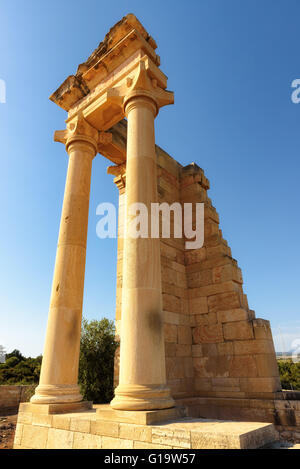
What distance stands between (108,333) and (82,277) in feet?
12.1

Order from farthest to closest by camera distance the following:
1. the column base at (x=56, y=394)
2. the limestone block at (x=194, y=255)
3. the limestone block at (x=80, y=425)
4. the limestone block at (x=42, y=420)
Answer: the limestone block at (x=194, y=255) < the column base at (x=56, y=394) < the limestone block at (x=42, y=420) < the limestone block at (x=80, y=425)

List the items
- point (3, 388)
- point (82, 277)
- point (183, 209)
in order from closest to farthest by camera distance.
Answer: point (82, 277) < point (183, 209) < point (3, 388)

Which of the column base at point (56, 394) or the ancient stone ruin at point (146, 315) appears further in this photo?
the column base at point (56, 394)

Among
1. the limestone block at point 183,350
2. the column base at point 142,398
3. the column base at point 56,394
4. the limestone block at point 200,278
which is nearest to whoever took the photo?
the column base at point 142,398

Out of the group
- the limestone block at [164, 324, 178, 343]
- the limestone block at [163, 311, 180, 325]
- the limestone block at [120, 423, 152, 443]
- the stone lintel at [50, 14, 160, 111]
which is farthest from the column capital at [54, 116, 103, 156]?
the limestone block at [120, 423, 152, 443]

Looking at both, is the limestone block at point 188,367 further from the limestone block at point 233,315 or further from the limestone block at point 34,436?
the limestone block at point 34,436

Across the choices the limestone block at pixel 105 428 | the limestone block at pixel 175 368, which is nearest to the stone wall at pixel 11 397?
the limestone block at pixel 175 368

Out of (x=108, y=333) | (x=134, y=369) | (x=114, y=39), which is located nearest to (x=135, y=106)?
(x=114, y=39)

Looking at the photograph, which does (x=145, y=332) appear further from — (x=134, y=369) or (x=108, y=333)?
(x=108, y=333)

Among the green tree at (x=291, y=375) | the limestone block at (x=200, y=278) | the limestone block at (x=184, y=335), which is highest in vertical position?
the limestone block at (x=200, y=278)

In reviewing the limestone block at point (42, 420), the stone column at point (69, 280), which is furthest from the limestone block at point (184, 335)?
the limestone block at point (42, 420)

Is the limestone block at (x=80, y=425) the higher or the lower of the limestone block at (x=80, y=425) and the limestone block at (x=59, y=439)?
the higher

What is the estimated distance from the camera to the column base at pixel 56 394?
33.6 ft
